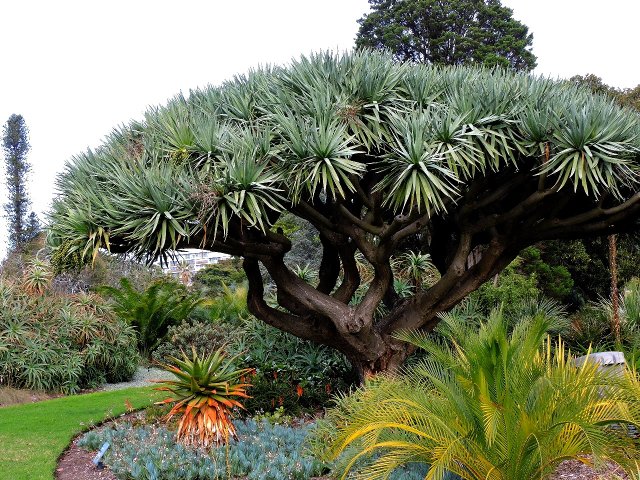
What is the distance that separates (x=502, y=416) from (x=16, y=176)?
3915 cm

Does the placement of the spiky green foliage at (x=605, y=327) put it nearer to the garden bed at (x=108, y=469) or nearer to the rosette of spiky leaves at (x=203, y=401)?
the garden bed at (x=108, y=469)

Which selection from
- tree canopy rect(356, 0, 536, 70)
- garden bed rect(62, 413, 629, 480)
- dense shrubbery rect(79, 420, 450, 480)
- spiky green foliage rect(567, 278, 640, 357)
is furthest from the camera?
tree canopy rect(356, 0, 536, 70)

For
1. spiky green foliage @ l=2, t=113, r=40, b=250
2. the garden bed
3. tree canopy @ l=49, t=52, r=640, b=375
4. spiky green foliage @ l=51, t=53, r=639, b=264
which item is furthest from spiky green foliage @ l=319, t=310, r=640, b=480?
spiky green foliage @ l=2, t=113, r=40, b=250

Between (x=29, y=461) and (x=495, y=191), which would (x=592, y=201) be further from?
(x=29, y=461)

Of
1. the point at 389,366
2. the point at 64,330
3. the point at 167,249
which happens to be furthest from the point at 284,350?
the point at 64,330

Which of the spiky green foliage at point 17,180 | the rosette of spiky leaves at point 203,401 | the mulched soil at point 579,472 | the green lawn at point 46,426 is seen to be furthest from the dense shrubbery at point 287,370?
the spiky green foliage at point 17,180

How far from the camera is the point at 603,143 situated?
7367mm

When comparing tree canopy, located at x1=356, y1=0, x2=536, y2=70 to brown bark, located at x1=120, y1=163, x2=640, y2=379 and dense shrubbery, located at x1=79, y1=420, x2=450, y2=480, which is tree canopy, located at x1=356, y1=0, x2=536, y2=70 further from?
dense shrubbery, located at x1=79, y1=420, x2=450, y2=480

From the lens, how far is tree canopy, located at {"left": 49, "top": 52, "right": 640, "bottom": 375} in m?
7.11

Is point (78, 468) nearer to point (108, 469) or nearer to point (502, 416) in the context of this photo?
point (108, 469)

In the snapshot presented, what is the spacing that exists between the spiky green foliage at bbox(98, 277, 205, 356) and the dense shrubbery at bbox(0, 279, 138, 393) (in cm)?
193

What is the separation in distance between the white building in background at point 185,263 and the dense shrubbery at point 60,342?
2.09m

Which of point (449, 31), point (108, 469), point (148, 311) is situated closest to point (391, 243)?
point (108, 469)

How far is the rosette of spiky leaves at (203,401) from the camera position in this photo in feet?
24.8
